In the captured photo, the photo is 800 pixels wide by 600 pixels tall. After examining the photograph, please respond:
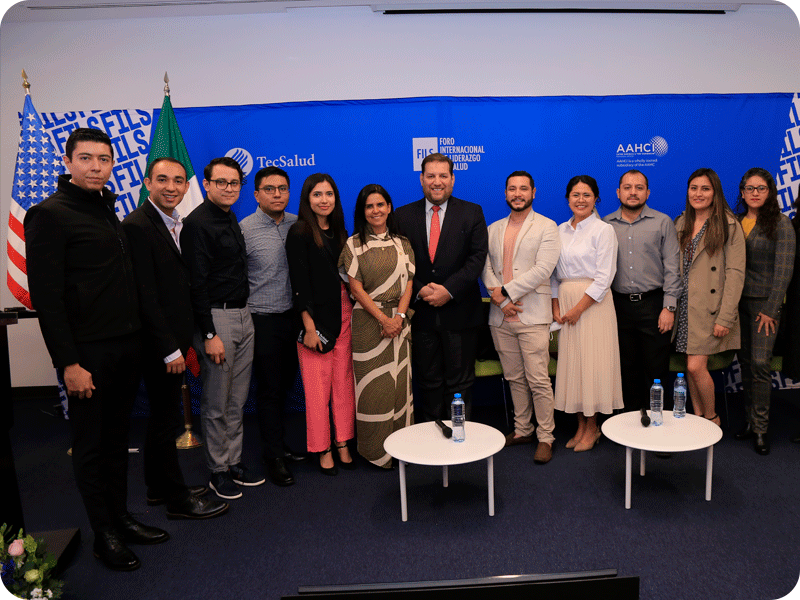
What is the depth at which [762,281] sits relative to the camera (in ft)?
11.2

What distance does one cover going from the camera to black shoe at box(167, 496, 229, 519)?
2814 mm

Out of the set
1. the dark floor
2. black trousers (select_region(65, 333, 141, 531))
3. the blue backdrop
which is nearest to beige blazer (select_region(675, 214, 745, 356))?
the dark floor

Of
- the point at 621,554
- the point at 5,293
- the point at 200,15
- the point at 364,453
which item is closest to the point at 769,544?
the point at 621,554

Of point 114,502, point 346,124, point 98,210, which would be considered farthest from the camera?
point 346,124

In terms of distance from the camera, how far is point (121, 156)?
4449 mm

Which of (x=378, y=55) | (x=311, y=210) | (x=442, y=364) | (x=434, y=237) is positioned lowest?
(x=442, y=364)

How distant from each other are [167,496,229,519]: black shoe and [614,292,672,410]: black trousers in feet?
8.51

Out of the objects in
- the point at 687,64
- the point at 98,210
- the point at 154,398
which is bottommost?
the point at 154,398

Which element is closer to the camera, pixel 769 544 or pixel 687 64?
pixel 769 544

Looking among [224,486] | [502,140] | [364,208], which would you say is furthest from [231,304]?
[502,140]

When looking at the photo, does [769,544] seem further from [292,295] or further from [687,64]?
[687,64]

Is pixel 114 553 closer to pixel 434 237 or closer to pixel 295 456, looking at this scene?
pixel 295 456

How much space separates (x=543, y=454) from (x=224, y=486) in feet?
6.11

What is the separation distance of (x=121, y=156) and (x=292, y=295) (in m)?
2.33
